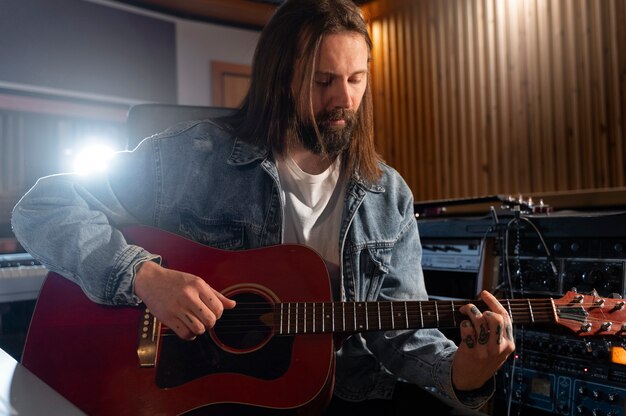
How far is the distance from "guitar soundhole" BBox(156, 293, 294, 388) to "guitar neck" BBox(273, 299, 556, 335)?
0.04 meters

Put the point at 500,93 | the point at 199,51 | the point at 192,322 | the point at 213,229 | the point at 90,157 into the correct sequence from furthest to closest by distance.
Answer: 1. the point at 199,51
2. the point at 90,157
3. the point at 500,93
4. the point at 213,229
5. the point at 192,322

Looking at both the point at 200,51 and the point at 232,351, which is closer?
the point at 232,351

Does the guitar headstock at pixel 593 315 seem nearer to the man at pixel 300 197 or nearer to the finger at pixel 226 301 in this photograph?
the man at pixel 300 197

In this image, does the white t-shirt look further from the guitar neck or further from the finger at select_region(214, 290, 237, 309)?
the finger at select_region(214, 290, 237, 309)

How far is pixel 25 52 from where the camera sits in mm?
3910

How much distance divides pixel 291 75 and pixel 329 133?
21 cm

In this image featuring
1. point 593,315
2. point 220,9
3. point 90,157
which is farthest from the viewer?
point 220,9

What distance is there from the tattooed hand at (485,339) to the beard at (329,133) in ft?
1.95

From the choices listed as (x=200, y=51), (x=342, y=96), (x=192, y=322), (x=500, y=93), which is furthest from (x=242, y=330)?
(x=200, y=51)

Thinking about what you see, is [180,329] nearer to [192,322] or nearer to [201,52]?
[192,322]

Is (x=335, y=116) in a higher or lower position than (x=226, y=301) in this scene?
higher

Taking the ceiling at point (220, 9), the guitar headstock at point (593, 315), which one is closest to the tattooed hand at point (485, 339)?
the guitar headstock at point (593, 315)

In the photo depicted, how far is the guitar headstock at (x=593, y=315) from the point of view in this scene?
125cm

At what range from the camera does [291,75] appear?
1611 millimetres
